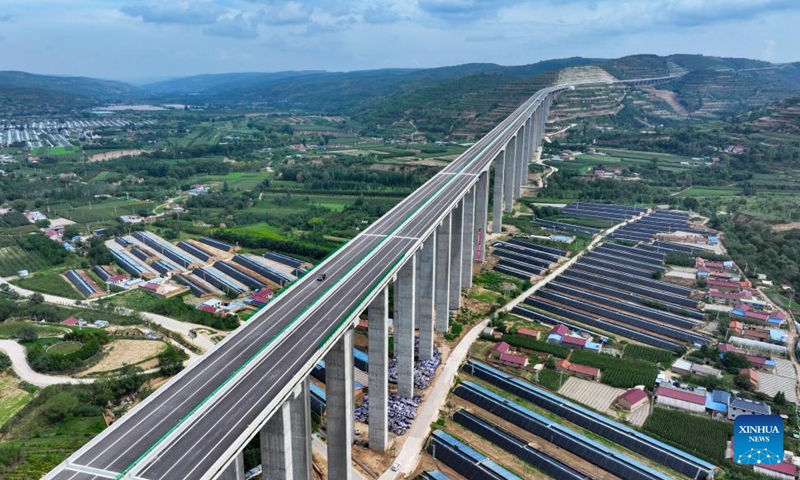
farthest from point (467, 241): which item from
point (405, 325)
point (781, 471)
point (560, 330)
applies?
point (781, 471)

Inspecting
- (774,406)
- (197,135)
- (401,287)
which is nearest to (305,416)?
(401,287)

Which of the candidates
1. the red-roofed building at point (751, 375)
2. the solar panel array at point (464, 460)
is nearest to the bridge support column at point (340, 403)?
the solar panel array at point (464, 460)

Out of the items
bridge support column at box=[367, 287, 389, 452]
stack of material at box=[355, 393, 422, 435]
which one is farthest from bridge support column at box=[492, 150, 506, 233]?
bridge support column at box=[367, 287, 389, 452]

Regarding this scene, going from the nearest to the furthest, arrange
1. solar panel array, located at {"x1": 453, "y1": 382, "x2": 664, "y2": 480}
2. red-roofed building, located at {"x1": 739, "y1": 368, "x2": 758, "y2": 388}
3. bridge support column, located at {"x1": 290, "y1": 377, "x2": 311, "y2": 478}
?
bridge support column, located at {"x1": 290, "y1": 377, "x2": 311, "y2": 478}
solar panel array, located at {"x1": 453, "y1": 382, "x2": 664, "y2": 480}
red-roofed building, located at {"x1": 739, "y1": 368, "x2": 758, "y2": 388}

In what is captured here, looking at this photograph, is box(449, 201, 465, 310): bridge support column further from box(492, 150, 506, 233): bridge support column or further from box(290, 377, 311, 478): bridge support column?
box(290, 377, 311, 478): bridge support column

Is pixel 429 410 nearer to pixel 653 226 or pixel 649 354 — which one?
pixel 649 354

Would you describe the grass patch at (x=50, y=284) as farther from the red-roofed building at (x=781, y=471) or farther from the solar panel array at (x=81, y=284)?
the red-roofed building at (x=781, y=471)
